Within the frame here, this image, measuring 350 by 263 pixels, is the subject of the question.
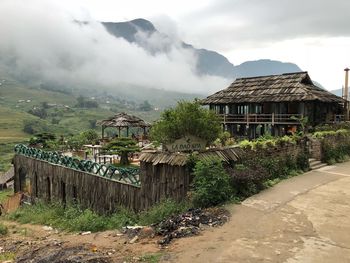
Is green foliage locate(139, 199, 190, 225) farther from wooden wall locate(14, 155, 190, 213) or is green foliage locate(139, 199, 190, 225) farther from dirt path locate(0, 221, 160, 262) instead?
dirt path locate(0, 221, 160, 262)

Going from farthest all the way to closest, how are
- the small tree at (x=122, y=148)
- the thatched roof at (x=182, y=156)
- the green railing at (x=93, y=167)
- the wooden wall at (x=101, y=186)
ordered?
1. the small tree at (x=122, y=148)
2. the green railing at (x=93, y=167)
3. the wooden wall at (x=101, y=186)
4. the thatched roof at (x=182, y=156)

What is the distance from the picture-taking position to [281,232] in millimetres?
9914

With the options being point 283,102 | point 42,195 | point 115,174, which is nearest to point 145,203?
point 115,174

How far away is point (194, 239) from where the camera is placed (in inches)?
377

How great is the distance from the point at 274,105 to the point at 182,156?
23.2 m

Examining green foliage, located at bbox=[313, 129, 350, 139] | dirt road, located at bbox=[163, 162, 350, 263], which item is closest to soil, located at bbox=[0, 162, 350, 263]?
dirt road, located at bbox=[163, 162, 350, 263]

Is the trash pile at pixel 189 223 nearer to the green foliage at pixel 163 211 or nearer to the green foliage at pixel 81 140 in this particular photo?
the green foliage at pixel 163 211

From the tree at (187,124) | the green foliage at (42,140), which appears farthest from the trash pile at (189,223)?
the green foliage at (42,140)

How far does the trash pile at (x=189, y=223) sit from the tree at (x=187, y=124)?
2.96m

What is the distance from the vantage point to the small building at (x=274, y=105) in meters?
31.6

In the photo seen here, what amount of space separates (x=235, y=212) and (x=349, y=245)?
351cm

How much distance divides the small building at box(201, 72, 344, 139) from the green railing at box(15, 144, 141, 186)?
17.3 m

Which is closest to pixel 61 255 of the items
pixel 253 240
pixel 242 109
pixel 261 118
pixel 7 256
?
pixel 7 256

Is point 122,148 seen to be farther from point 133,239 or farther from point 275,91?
point 275,91
